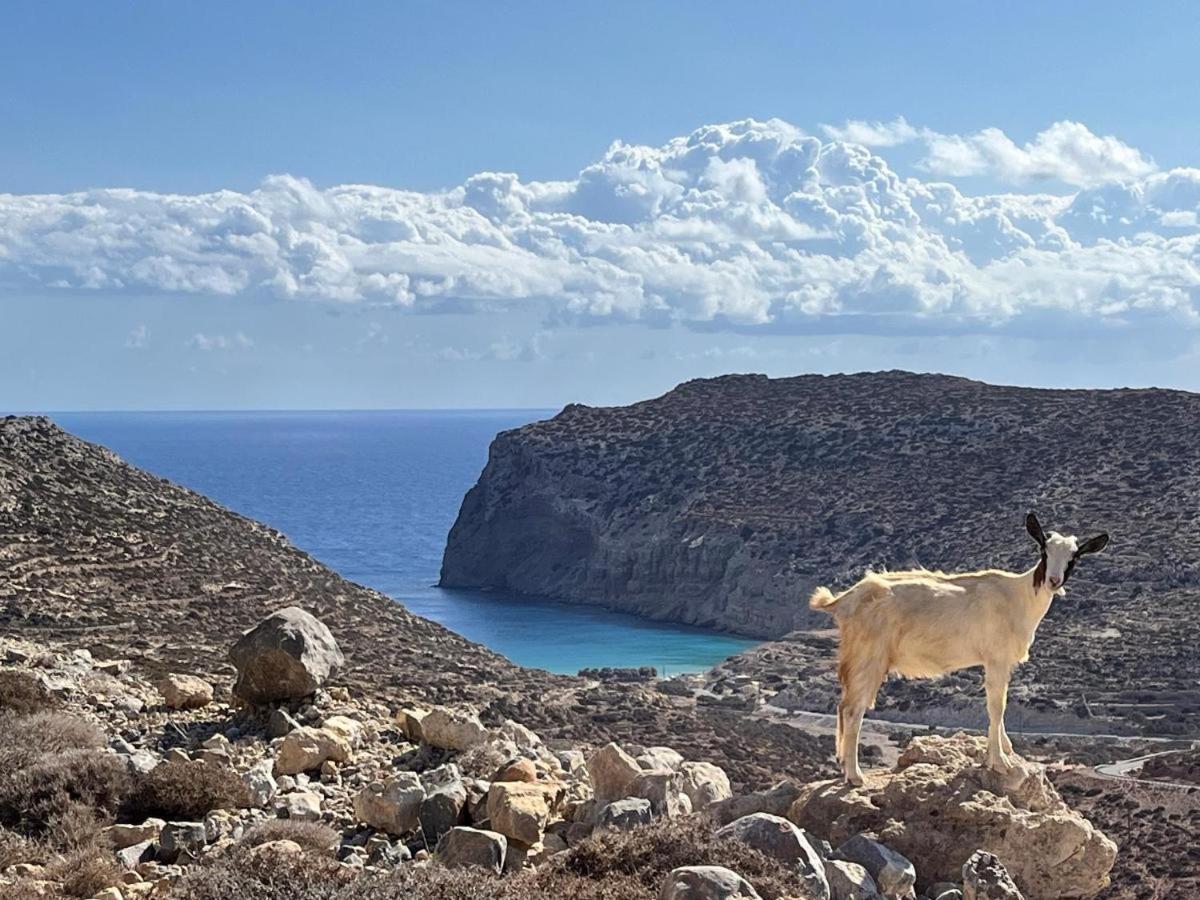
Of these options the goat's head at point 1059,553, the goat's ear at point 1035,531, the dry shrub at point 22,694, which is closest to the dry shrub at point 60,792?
the dry shrub at point 22,694

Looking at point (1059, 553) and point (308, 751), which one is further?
point (308, 751)

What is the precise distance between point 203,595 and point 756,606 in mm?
60473

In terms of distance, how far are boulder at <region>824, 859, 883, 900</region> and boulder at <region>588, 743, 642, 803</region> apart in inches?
67.0

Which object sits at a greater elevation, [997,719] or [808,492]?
[997,719]

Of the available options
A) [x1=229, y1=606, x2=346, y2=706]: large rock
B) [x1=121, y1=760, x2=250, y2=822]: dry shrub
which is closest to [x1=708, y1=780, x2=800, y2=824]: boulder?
[x1=121, y1=760, x2=250, y2=822]: dry shrub

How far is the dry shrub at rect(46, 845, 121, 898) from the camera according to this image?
9492 millimetres

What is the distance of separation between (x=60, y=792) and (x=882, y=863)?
20.8ft

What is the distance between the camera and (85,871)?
9633 millimetres

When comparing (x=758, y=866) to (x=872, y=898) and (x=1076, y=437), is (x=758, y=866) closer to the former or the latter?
(x=872, y=898)

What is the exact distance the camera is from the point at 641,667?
3044 inches

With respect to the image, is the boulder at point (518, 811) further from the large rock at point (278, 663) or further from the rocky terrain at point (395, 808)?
the large rock at point (278, 663)

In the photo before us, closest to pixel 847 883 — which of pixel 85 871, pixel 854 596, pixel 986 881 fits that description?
pixel 986 881

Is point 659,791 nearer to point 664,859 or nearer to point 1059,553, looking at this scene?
point 664,859

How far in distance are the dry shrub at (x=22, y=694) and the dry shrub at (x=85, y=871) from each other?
174 inches
